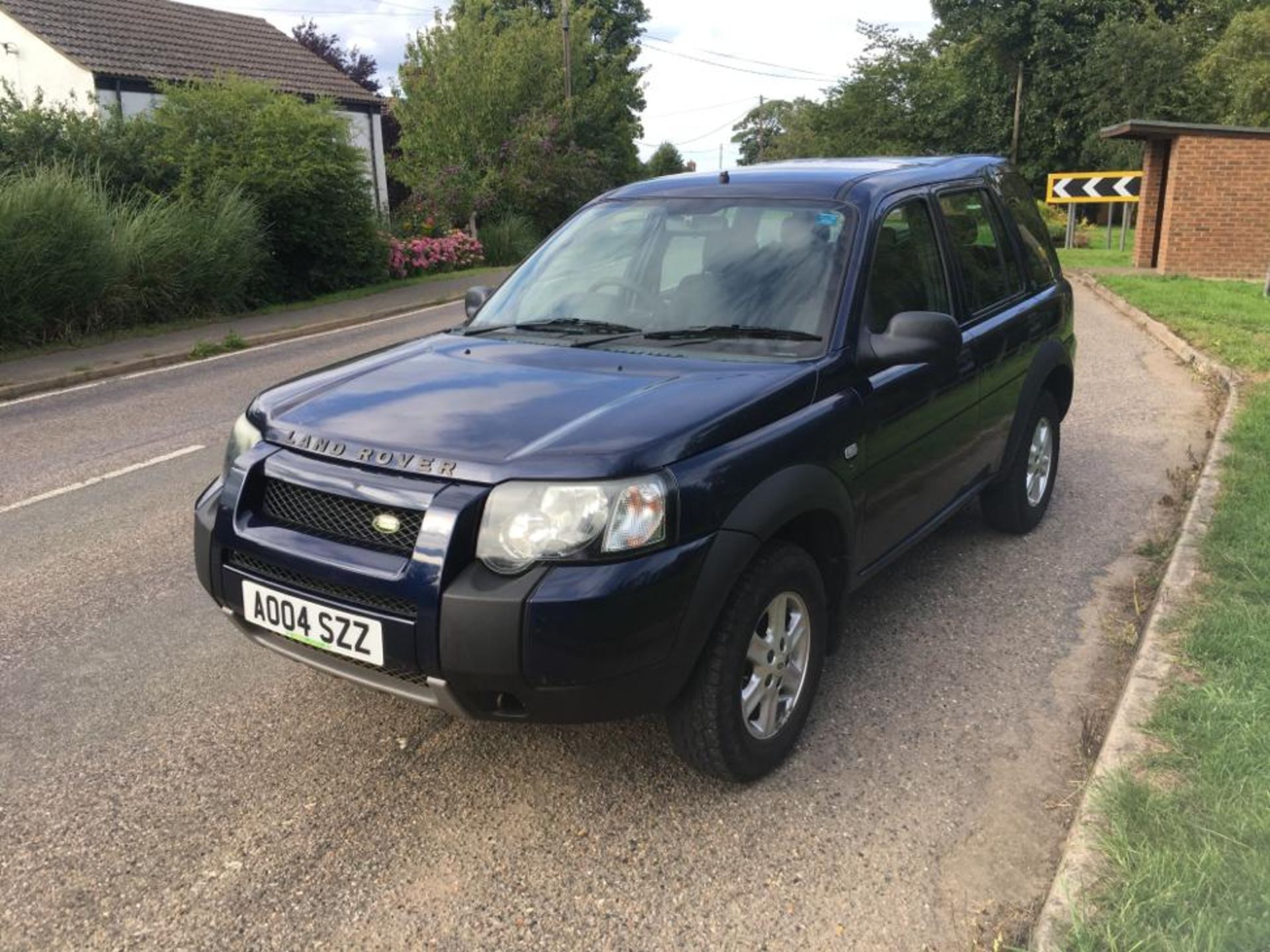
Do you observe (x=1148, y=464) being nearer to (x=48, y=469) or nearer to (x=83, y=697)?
(x=83, y=697)

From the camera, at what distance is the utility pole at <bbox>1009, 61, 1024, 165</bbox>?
150 feet

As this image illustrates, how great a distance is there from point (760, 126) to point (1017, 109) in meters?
56.0

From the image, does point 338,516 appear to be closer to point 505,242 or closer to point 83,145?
point 83,145

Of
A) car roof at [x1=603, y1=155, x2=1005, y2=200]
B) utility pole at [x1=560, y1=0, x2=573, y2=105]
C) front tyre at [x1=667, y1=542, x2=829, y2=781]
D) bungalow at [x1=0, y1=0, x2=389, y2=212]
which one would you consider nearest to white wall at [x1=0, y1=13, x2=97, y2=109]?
bungalow at [x1=0, y1=0, x2=389, y2=212]

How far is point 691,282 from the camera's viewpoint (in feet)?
12.6

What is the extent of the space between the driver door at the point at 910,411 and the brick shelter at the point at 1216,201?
16.2 m

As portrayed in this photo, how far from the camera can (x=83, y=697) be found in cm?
384

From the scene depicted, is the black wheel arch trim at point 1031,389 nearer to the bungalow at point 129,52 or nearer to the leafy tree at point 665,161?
the bungalow at point 129,52

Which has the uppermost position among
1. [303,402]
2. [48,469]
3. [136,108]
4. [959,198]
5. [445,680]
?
[136,108]

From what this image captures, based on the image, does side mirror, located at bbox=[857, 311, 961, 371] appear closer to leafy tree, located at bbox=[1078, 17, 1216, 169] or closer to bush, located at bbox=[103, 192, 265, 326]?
bush, located at bbox=[103, 192, 265, 326]

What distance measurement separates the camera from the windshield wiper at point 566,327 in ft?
12.5

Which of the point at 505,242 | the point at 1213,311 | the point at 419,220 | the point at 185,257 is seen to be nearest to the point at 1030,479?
the point at 1213,311

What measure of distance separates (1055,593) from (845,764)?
74.7 inches

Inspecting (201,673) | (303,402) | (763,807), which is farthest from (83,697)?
(763,807)
